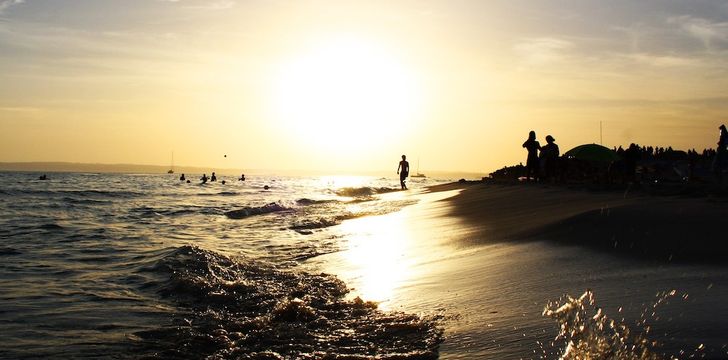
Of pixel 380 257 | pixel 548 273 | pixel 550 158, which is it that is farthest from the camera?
pixel 550 158

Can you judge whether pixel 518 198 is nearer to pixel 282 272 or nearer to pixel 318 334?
pixel 282 272

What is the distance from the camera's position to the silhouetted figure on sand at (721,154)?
16830mm

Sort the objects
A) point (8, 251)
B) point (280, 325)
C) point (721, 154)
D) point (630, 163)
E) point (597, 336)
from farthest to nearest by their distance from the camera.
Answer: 1. point (630, 163)
2. point (721, 154)
3. point (8, 251)
4. point (280, 325)
5. point (597, 336)

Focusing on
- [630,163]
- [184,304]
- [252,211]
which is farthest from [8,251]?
[630,163]

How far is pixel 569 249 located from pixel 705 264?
1.61m

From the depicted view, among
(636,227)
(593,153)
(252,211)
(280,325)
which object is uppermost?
(593,153)

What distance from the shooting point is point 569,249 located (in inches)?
247

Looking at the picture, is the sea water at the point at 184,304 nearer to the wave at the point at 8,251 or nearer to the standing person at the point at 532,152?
the wave at the point at 8,251

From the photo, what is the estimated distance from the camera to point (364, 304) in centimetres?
552

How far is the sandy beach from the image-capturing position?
3477mm

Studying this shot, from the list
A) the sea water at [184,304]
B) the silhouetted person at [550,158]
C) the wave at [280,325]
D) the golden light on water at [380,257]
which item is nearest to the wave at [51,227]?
the sea water at [184,304]

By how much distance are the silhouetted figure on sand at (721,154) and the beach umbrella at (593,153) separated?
4.23 m

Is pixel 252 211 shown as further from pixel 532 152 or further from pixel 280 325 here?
pixel 280 325

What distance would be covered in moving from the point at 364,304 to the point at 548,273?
6.06 feet
